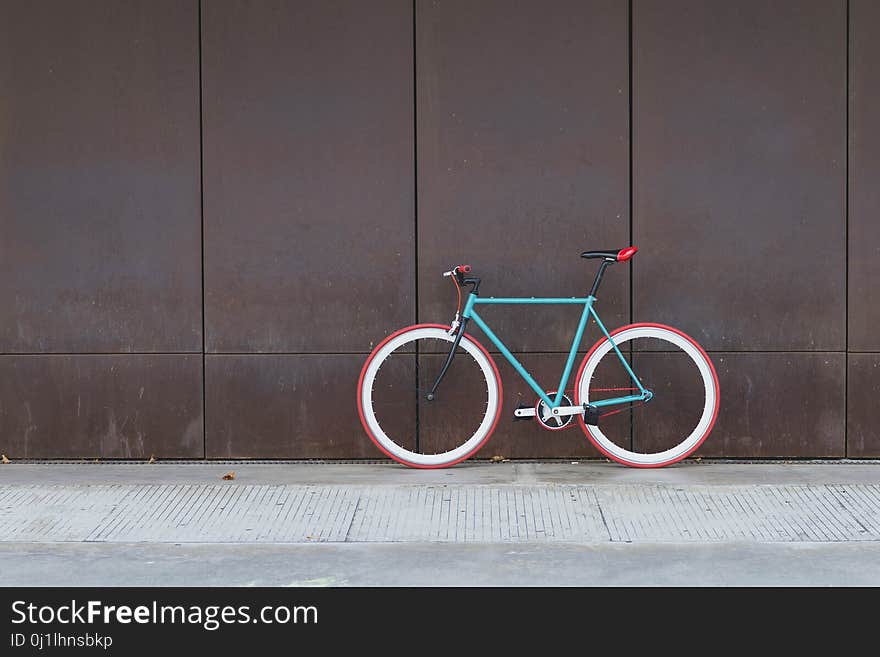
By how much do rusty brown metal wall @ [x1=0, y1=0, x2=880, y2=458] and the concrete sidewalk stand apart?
0.43m

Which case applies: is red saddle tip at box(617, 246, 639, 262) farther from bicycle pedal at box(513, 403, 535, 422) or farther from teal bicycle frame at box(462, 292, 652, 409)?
bicycle pedal at box(513, 403, 535, 422)

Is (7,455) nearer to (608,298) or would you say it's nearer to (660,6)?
(608,298)

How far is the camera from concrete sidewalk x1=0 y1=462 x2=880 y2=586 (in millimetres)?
5207

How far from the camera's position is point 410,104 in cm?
760

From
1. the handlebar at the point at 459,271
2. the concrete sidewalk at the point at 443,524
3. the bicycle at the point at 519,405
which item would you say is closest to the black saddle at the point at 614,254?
the bicycle at the point at 519,405

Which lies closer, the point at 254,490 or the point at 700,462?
the point at 254,490

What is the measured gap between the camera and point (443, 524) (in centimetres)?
601

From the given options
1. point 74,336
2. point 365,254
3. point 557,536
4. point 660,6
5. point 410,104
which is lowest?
point 557,536

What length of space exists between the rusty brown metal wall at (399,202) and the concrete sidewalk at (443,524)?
43cm

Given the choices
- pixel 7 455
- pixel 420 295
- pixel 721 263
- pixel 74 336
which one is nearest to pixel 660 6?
pixel 721 263

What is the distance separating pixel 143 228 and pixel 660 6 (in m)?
3.48

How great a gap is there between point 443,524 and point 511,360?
170 cm

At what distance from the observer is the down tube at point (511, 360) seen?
7340 millimetres

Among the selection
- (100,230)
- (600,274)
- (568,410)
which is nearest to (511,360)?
(568,410)
